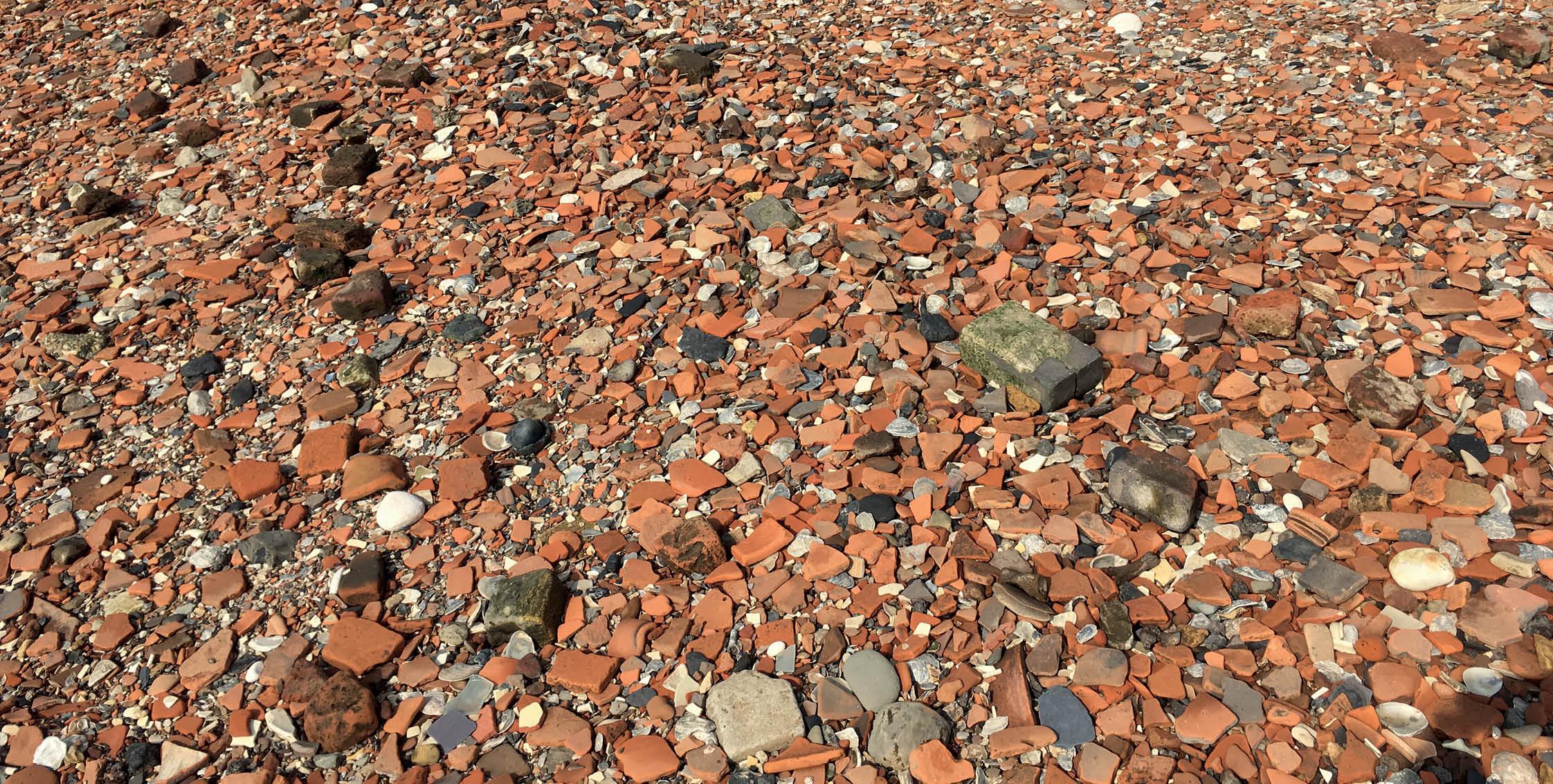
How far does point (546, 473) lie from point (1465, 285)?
3.77m

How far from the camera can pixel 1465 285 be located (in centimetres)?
395

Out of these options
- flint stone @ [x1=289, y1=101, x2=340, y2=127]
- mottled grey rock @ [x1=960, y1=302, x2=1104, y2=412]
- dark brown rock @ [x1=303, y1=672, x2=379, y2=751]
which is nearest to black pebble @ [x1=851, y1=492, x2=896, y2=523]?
mottled grey rock @ [x1=960, y1=302, x2=1104, y2=412]

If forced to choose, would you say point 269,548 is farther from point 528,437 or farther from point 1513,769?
point 1513,769

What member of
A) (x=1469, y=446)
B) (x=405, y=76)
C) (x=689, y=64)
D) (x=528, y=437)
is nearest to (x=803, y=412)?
(x=528, y=437)

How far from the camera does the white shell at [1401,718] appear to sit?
104 inches

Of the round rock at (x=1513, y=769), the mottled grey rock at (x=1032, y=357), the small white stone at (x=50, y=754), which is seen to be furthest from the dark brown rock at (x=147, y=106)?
the round rock at (x=1513, y=769)

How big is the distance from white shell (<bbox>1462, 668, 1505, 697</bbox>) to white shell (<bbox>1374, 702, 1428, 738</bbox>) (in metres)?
0.18

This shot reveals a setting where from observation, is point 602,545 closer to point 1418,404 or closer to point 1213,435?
point 1213,435

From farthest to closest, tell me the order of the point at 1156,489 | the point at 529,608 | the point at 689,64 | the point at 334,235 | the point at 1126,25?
the point at 1126,25 → the point at 689,64 → the point at 334,235 → the point at 1156,489 → the point at 529,608

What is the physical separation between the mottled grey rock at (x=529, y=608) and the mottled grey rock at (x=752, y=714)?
59 cm

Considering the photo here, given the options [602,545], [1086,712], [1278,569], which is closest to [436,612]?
[602,545]

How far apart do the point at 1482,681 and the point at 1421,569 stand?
14.7 inches

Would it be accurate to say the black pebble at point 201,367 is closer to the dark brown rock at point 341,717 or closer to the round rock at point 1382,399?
the dark brown rock at point 341,717

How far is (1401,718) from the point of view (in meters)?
2.66
